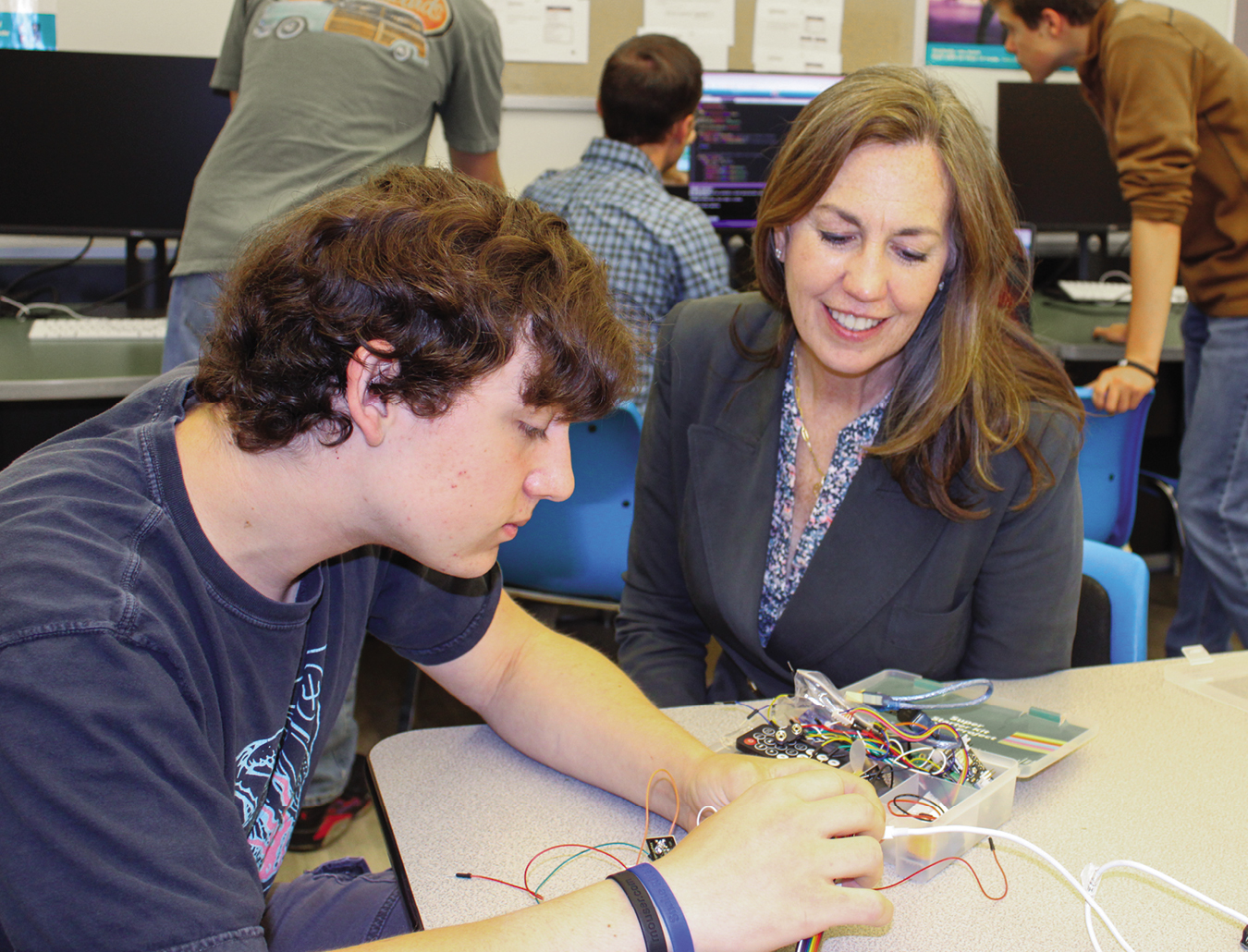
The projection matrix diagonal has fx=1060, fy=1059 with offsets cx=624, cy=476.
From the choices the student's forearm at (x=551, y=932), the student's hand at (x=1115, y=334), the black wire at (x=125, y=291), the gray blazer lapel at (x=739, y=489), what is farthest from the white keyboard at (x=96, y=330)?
the student's hand at (x=1115, y=334)

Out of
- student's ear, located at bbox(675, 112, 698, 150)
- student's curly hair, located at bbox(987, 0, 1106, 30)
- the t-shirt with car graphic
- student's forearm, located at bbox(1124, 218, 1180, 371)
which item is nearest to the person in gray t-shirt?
the t-shirt with car graphic

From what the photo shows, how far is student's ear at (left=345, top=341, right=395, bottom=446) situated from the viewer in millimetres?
727

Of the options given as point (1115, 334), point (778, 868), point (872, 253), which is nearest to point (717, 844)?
point (778, 868)

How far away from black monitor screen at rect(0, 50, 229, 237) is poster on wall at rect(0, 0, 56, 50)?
0.29 m

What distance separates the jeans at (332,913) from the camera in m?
0.94

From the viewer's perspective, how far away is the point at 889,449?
121 centimetres

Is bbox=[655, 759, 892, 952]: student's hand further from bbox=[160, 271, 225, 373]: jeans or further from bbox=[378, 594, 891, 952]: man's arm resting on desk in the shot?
bbox=[160, 271, 225, 373]: jeans

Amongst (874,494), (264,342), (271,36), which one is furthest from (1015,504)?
(271,36)

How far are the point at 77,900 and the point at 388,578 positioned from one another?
0.46 metres

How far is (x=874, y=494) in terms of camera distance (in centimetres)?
124

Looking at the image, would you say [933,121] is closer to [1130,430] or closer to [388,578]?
[388,578]

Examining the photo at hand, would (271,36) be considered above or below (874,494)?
above

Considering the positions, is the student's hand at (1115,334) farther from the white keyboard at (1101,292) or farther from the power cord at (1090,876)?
the power cord at (1090,876)

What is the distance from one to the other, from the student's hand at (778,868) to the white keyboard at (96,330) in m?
1.95
